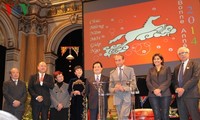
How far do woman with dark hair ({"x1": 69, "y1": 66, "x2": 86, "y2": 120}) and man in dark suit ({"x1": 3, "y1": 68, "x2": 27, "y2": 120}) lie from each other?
0.79m

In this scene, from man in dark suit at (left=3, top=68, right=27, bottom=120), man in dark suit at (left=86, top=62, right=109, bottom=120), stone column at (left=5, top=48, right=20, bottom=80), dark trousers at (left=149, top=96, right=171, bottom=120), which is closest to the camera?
dark trousers at (left=149, top=96, right=171, bottom=120)

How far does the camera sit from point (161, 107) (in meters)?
3.90

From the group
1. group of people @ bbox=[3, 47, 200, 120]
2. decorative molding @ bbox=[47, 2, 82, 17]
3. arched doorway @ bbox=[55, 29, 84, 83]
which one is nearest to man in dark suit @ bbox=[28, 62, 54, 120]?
group of people @ bbox=[3, 47, 200, 120]

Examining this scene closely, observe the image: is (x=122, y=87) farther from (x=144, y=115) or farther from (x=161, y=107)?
(x=144, y=115)

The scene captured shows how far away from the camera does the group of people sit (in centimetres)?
370

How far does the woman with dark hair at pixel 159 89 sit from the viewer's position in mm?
3824

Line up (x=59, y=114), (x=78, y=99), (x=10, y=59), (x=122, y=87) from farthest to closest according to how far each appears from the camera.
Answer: (x=10, y=59)
(x=59, y=114)
(x=78, y=99)
(x=122, y=87)

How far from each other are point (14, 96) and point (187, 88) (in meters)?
2.63

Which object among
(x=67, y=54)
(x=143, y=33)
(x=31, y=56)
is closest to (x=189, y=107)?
(x=143, y=33)

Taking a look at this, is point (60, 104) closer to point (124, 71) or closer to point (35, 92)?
point (35, 92)

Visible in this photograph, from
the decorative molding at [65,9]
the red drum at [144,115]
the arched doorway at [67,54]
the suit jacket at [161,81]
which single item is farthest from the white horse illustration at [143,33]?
the arched doorway at [67,54]

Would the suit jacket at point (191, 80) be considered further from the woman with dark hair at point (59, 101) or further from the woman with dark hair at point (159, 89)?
the woman with dark hair at point (59, 101)

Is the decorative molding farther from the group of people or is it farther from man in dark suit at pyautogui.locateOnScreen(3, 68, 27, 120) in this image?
man in dark suit at pyautogui.locateOnScreen(3, 68, 27, 120)

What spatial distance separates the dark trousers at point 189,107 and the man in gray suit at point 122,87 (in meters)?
0.69
